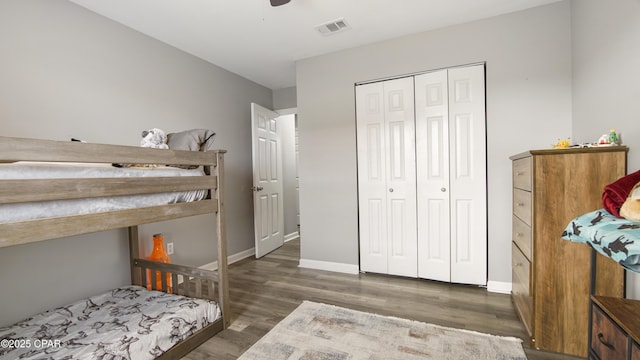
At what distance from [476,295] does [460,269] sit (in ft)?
0.83

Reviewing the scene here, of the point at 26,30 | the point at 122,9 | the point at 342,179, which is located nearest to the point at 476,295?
the point at 342,179

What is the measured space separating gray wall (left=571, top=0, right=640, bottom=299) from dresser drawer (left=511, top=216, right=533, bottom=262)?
437 mm

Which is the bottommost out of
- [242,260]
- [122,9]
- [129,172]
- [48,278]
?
[242,260]

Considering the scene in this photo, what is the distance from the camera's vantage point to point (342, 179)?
3064 mm

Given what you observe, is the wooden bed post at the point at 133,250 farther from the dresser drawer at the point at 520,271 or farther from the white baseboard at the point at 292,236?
the dresser drawer at the point at 520,271

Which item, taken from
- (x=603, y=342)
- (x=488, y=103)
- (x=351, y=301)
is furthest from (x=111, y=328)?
(x=488, y=103)

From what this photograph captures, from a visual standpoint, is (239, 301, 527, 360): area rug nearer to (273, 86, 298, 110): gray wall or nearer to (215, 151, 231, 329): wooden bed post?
(215, 151, 231, 329): wooden bed post

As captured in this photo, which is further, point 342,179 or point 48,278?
point 342,179

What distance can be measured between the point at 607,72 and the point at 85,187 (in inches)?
115

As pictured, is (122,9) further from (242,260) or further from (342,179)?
(242,260)

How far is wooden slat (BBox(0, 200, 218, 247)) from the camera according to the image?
41.6 inches

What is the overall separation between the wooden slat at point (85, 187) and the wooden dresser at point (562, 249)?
2.17 metres

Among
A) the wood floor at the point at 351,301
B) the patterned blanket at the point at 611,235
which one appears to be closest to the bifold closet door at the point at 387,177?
the wood floor at the point at 351,301

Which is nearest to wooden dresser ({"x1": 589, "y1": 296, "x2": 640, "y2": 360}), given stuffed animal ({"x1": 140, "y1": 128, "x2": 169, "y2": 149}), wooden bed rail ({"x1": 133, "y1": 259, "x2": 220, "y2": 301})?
wooden bed rail ({"x1": 133, "y1": 259, "x2": 220, "y2": 301})
